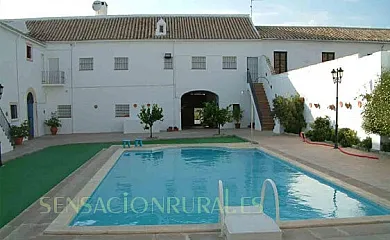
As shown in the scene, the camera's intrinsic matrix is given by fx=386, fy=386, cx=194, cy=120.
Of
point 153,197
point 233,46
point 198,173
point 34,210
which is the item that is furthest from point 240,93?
point 34,210

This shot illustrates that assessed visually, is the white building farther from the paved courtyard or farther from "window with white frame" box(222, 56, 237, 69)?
the paved courtyard

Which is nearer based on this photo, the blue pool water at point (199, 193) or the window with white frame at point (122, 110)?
the blue pool water at point (199, 193)

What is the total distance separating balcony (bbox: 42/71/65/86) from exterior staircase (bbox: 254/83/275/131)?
13.3m

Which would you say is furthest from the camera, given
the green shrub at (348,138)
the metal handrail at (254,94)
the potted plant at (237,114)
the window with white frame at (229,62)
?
the window with white frame at (229,62)

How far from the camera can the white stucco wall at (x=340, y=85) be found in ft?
48.3

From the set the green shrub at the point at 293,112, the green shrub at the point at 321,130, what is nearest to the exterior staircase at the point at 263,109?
Result: the green shrub at the point at 293,112

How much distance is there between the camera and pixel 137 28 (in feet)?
91.8

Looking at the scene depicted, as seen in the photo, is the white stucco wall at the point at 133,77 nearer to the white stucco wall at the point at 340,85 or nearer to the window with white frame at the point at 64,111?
the window with white frame at the point at 64,111

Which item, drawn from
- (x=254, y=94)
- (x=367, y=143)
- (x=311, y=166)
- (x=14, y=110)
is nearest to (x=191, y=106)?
(x=254, y=94)

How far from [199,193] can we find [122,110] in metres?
18.5

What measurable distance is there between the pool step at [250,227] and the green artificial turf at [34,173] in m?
3.97

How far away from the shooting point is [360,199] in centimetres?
790

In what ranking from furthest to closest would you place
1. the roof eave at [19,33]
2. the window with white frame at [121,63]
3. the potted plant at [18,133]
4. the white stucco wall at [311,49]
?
the white stucco wall at [311,49] → the window with white frame at [121,63] → the roof eave at [19,33] → the potted plant at [18,133]

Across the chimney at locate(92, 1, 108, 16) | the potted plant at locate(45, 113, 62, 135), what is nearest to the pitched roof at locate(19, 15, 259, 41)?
the chimney at locate(92, 1, 108, 16)
